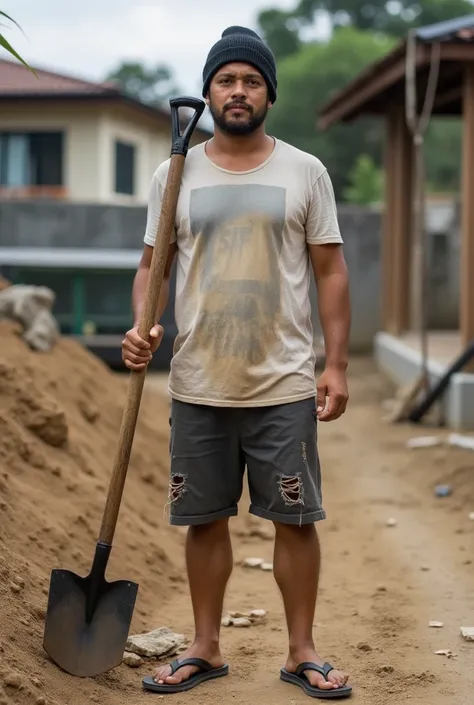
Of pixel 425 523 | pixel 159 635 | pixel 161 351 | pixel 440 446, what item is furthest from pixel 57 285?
pixel 159 635

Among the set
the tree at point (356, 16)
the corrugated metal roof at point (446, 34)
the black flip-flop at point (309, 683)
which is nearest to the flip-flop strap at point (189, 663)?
the black flip-flop at point (309, 683)

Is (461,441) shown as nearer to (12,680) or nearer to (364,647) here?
(364,647)

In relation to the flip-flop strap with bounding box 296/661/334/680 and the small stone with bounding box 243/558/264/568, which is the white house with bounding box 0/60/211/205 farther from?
the flip-flop strap with bounding box 296/661/334/680

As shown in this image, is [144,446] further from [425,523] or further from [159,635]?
[159,635]

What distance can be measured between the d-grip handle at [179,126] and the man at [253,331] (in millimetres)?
51

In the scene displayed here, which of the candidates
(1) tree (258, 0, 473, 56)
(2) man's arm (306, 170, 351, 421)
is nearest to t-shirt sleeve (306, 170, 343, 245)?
(2) man's arm (306, 170, 351, 421)

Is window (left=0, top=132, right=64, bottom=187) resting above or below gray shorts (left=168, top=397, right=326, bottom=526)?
above

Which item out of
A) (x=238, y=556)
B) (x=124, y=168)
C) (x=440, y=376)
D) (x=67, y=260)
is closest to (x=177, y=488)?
(x=238, y=556)

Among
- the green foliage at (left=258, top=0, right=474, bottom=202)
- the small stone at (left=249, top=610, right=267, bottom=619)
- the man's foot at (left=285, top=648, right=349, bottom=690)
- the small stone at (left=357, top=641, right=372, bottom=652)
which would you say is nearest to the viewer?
the man's foot at (left=285, top=648, right=349, bottom=690)

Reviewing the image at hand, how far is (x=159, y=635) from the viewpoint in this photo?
14.0 ft

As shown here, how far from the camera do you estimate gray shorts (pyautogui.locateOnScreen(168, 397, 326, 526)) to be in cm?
372

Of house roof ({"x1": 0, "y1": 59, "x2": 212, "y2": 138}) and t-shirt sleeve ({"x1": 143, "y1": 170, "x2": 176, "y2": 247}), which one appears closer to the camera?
t-shirt sleeve ({"x1": 143, "y1": 170, "x2": 176, "y2": 247})

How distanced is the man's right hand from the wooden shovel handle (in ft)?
0.08

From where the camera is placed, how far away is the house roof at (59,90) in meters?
19.7
